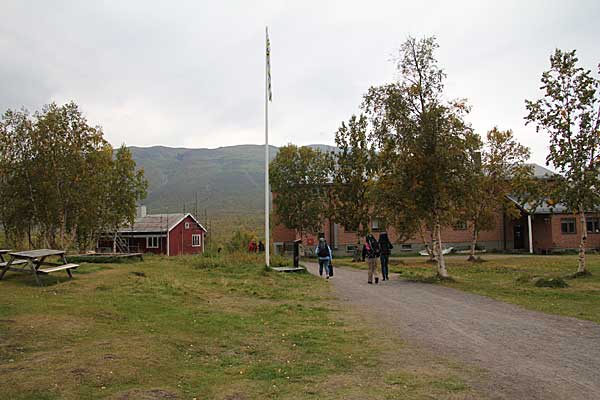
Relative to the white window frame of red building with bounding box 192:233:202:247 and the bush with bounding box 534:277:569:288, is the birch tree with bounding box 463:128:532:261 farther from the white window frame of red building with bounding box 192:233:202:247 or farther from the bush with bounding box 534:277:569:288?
the white window frame of red building with bounding box 192:233:202:247

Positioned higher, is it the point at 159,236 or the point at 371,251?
the point at 159,236

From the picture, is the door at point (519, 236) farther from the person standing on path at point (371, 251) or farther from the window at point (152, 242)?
the person standing on path at point (371, 251)

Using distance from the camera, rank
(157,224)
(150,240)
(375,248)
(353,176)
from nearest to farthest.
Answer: (375,248) < (353,176) < (150,240) < (157,224)

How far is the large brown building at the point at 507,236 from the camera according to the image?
160 ft

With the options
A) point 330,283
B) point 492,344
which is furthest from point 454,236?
point 492,344

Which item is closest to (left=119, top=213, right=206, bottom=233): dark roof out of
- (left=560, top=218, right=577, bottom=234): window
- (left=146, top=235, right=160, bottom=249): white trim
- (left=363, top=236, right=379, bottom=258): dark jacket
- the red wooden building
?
the red wooden building

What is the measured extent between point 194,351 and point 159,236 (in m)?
55.5

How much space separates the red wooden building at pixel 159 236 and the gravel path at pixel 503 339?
48.5 meters

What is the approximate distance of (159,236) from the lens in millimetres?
61219

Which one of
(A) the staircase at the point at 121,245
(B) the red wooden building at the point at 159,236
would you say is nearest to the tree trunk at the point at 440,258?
(A) the staircase at the point at 121,245

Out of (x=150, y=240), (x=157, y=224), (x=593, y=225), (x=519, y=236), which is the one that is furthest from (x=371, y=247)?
(x=157, y=224)

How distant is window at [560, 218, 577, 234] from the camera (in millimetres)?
49094

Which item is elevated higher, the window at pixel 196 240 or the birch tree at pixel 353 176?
the birch tree at pixel 353 176

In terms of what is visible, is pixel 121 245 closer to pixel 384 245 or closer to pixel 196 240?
pixel 196 240
